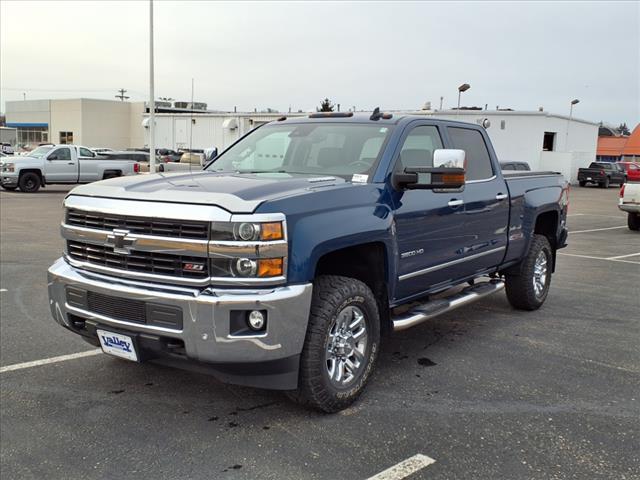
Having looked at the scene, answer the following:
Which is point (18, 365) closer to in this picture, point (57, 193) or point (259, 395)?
point (259, 395)

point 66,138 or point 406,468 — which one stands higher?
point 66,138

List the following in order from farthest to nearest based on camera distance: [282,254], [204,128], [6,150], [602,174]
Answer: [204,128], [6,150], [602,174], [282,254]

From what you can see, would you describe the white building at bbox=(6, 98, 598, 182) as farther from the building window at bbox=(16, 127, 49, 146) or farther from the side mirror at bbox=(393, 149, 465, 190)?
the side mirror at bbox=(393, 149, 465, 190)

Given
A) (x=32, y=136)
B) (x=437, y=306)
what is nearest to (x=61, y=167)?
(x=437, y=306)

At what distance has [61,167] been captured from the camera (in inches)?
926

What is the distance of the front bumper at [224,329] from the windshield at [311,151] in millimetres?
1416

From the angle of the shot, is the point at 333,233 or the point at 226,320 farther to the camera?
the point at 333,233

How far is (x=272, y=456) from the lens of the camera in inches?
137

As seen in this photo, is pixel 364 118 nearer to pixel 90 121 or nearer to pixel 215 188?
pixel 215 188

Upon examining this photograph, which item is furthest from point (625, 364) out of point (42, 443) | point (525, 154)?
point (525, 154)

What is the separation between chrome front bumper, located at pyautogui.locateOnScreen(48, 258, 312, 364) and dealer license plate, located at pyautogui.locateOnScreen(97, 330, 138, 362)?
0.26ft

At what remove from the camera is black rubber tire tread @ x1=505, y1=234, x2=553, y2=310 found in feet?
21.6

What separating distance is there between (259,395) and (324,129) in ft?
7.23

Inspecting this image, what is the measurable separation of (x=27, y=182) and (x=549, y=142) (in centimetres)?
3444
